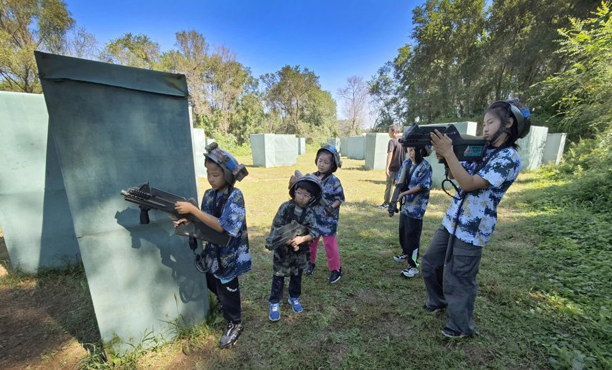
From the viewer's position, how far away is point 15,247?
3.37 meters

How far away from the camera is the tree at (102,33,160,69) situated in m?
26.1

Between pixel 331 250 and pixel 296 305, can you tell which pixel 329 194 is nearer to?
pixel 331 250

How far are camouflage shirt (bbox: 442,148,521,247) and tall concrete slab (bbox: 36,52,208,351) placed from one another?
2283 millimetres

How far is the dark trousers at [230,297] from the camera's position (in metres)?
2.27

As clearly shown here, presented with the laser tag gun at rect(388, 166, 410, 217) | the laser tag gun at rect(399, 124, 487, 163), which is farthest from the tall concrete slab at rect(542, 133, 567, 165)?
the laser tag gun at rect(399, 124, 487, 163)

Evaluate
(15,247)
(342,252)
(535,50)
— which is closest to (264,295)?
(342,252)

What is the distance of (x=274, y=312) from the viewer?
2.66 m

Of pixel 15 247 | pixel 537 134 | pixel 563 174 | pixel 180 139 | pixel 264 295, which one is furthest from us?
pixel 537 134

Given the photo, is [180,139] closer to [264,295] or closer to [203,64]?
[264,295]

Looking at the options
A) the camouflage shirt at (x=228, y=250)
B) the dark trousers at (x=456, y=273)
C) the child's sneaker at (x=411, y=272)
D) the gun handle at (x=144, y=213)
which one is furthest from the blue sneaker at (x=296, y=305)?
the gun handle at (x=144, y=213)

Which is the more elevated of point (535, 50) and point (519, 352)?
point (535, 50)

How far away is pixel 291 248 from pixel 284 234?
272 mm

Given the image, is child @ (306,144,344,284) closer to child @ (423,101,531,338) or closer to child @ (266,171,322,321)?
child @ (266,171,322,321)

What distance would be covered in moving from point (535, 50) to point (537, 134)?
1173 centimetres
